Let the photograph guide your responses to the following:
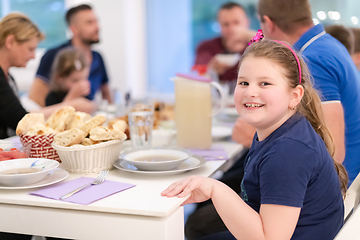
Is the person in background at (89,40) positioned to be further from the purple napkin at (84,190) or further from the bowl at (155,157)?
the purple napkin at (84,190)

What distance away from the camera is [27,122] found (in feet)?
3.74

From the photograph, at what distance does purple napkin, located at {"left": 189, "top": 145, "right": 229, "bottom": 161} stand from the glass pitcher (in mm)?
46

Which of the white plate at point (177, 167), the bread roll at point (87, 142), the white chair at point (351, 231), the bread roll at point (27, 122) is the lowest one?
the white chair at point (351, 231)

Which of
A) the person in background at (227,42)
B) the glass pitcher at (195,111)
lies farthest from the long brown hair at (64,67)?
the glass pitcher at (195,111)

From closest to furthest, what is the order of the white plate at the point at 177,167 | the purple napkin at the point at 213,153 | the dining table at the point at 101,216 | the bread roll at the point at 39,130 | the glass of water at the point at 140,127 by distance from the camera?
the dining table at the point at 101,216, the white plate at the point at 177,167, the bread roll at the point at 39,130, the purple napkin at the point at 213,153, the glass of water at the point at 140,127

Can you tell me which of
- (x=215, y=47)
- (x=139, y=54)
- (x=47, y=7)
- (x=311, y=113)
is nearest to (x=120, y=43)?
(x=139, y=54)

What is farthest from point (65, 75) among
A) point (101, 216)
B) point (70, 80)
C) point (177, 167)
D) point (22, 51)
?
point (101, 216)

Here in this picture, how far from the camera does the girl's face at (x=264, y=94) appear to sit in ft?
2.86

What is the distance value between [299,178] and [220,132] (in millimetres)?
836

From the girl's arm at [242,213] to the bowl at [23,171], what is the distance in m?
0.30

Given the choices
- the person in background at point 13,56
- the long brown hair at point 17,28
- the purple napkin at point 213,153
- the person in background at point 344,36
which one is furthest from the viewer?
the person in background at point 344,36

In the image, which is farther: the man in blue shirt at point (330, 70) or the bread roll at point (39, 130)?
the man in blue shirt at point (330, 70)

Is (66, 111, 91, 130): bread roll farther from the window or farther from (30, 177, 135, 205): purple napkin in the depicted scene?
the window

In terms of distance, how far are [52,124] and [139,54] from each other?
3670 millimetres
